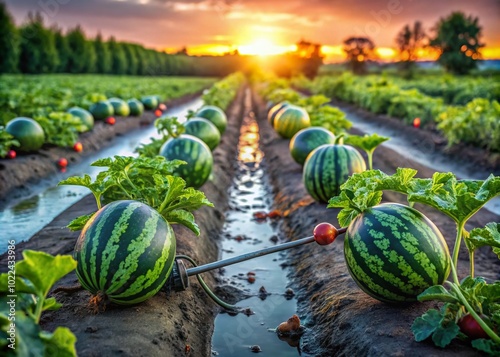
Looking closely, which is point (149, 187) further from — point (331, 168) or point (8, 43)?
point (8, 43)

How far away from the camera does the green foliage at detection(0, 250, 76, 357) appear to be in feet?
7.97

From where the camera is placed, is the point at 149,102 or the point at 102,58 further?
the point at 102,58

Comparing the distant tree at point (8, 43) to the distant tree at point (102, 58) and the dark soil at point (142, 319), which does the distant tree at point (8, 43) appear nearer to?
the distant tree at point (102, 58)

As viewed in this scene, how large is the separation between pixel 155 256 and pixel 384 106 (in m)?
19.8

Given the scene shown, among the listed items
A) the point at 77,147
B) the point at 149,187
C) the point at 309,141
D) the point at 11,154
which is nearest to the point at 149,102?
the point at 77,147

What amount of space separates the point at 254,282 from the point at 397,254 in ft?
8.22

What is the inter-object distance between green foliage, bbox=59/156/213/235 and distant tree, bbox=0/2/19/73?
145ft

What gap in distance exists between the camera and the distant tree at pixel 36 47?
49.3 meters

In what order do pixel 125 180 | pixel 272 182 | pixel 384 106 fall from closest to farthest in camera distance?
1. pixel 125 180
2. pixel 272 182
3. pixel 384 106

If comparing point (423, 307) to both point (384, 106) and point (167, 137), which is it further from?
point (384, 106)

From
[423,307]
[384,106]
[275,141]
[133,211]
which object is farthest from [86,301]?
[384,106]

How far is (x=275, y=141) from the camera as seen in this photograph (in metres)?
14.5

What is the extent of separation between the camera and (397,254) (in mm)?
4027

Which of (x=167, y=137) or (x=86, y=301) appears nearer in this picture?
(x=86, y=301)
